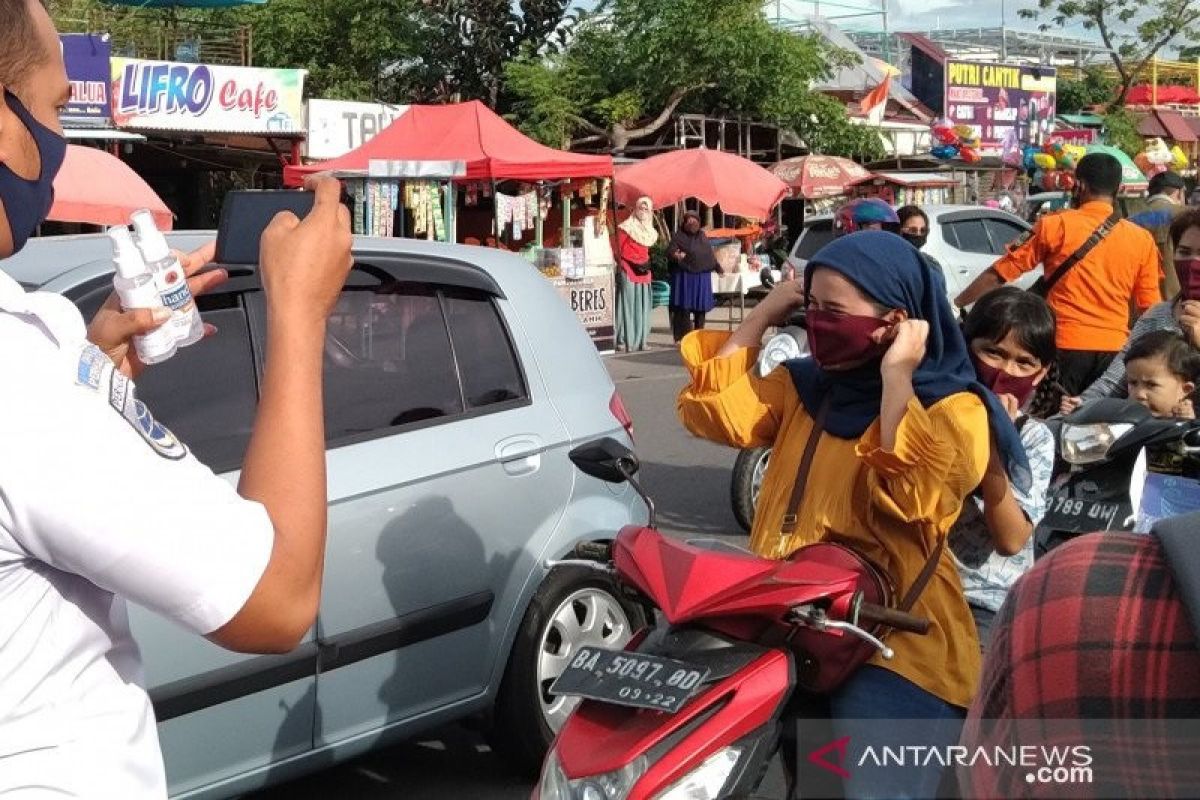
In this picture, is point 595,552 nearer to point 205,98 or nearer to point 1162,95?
point 205,98

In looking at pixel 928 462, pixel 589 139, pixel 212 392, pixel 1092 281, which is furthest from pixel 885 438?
pixel 589 139

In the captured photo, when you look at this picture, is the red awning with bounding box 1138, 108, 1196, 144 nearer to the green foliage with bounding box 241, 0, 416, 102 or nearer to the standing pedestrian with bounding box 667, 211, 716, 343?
the green foliage with bounding box 241, 0, 416, 102

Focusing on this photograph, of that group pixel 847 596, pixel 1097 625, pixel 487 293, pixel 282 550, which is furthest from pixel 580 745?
pixel 487 293

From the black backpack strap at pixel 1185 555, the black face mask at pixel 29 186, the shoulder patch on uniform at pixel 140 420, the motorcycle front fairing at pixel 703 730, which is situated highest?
the black face mask at pixel 29 186

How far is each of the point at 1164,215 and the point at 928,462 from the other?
7.23 m

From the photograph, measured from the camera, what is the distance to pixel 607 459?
10.7 ft

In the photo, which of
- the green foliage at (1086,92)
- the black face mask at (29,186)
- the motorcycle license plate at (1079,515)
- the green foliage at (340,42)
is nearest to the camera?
the black face mask at (29,186)

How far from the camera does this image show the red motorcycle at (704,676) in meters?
2.59

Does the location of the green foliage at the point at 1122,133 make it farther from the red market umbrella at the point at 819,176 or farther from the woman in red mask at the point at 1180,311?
the woman in red mask at the point at 1180,311

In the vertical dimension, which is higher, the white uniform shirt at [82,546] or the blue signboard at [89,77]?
the blue signboard at [89,77]

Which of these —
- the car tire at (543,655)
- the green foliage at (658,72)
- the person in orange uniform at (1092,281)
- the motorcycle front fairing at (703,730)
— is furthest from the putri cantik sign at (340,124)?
the motorcycle front fairing at (703,730)

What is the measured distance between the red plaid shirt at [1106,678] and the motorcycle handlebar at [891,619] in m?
1.53

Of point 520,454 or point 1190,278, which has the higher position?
point 1190,278

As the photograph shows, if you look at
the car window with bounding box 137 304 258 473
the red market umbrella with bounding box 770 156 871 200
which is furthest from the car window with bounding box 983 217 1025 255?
the car window with bounding box 137 304 258 473
